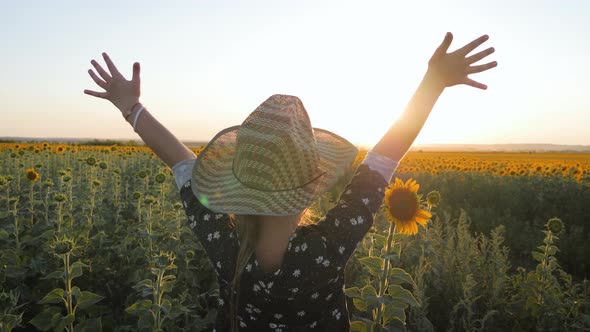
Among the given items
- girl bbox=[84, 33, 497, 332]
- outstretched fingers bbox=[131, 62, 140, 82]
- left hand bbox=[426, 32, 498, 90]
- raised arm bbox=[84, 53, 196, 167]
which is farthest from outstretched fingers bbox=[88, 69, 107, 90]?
left hand bbox=[426, 32, 498, 90]

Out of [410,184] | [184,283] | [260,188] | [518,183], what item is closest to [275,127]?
[260,188]

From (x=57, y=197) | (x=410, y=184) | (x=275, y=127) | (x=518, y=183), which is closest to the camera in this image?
(x=275, y=127)

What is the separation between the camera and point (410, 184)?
87.7 inches

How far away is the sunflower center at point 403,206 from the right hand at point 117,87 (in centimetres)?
115

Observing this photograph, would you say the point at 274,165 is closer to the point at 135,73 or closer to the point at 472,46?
the point at 472,46

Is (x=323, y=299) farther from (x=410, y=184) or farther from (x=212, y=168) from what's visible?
(x=410, y=184)

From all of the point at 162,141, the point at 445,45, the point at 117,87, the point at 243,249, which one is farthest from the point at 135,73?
the point at 445,45

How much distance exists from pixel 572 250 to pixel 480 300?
3.33 metres

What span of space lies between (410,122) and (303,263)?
597mm

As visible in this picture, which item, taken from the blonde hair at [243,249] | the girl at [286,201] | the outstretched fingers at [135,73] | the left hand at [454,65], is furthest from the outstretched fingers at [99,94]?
the left hand at [454,65]

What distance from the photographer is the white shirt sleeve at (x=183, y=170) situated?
5.63ft

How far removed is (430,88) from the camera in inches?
63.0

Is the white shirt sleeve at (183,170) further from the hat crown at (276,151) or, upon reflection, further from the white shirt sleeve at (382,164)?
the white shirt sleeve at (382,164)

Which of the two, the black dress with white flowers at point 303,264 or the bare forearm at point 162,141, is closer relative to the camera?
the black dress with white flowers at point 303,264
